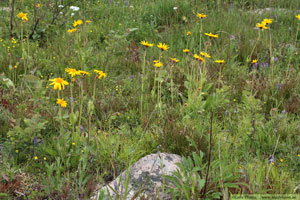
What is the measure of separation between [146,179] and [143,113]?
946 millimetres

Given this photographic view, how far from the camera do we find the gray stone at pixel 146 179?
184 centimetres

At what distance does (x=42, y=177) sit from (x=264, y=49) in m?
3.06

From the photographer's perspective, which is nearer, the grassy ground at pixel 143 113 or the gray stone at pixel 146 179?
the gray stone at pixel 146 179

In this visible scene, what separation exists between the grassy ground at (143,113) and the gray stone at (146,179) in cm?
10

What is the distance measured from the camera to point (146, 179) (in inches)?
76.1

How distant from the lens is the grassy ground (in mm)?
1974

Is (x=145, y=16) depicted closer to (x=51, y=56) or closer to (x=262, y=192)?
(x=51, y=56)

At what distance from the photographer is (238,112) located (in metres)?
2.84

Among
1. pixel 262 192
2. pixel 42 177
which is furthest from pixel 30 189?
pixel 262 192

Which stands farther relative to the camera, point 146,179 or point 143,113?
point 143,113

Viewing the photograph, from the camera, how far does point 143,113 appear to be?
2811 mm

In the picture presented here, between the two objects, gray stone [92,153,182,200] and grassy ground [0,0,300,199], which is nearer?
gray stone [92,153,182,200]

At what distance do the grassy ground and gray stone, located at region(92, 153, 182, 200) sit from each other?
10 cm

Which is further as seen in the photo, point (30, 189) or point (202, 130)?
point (202, 130)
